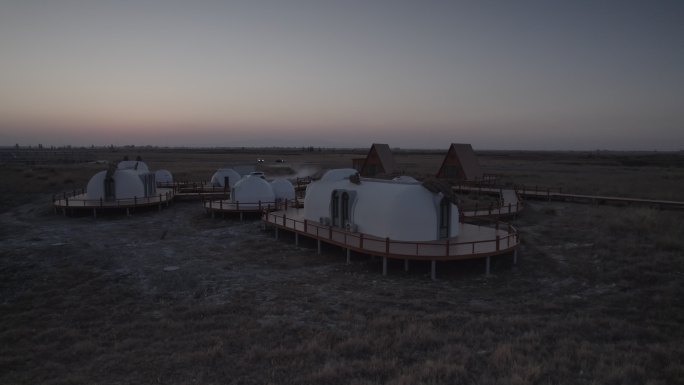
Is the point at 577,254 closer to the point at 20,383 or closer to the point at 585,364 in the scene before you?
the point at 585,364

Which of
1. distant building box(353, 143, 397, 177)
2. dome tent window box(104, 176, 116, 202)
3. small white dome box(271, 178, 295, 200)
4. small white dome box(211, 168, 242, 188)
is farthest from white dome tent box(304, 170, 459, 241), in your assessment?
distant building box(353, 143, 397, 177)

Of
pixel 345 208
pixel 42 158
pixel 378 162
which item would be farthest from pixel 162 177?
pixel 42 158

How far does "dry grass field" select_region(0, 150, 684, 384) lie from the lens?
30.0 ft

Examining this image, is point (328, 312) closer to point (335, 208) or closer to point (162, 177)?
point (335, 208)

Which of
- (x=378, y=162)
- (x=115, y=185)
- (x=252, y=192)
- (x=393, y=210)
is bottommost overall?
(x=252, y=192)

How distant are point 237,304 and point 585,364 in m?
9.38

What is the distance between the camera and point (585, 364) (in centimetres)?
907

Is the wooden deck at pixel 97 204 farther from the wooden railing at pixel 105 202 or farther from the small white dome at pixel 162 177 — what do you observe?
the small white dome at pixel 162 177

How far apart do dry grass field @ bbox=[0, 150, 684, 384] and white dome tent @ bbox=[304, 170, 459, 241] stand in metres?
1.53

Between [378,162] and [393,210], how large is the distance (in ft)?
93.8

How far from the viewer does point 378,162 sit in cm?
4691

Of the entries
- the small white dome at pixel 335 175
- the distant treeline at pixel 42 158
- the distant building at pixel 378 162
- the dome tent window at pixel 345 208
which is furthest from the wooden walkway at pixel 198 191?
the distant treeline at pixel 42 158

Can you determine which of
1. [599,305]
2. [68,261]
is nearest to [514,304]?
[599,305]

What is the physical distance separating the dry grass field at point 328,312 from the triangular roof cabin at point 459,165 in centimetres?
2153
